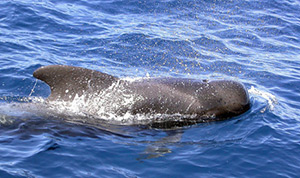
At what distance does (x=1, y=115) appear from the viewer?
8094 millimetres

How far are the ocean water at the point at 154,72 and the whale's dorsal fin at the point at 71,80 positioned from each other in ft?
1.84

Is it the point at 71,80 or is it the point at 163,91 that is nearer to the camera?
the point at 71,80

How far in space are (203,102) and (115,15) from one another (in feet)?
33.3

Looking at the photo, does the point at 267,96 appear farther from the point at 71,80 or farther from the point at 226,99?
the point at 71,80

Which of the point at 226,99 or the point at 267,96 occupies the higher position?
the point at 226,99

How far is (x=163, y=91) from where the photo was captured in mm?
8555

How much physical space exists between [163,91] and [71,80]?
1.95 metres

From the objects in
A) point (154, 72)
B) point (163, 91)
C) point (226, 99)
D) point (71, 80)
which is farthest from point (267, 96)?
point (71, 80)

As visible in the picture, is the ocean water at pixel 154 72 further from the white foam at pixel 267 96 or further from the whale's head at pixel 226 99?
the whale's head at pixel 226 99

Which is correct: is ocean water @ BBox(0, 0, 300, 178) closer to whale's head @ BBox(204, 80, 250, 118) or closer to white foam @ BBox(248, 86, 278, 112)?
white foam @ BBox(248, 86, 278, 112)

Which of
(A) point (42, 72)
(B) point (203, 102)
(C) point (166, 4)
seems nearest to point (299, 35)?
(C) point (166, 4)

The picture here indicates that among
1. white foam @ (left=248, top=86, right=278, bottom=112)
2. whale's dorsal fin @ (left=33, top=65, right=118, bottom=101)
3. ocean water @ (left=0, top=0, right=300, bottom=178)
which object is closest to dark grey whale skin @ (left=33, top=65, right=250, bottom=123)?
whale's dorsal fin @ (left=33, top=65, right=118, bottom=101)

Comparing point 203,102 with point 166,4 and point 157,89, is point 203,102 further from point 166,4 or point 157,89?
point 166,4

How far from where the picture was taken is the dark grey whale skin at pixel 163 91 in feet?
27.2
